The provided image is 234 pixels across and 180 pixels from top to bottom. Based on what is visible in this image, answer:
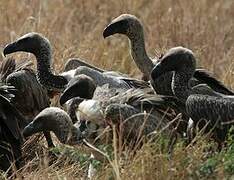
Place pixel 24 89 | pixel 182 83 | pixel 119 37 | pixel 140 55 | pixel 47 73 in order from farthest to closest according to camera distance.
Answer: pixel 119 37 < pixel 140 55 < pixel 47 73 < pixel 24 89 < pixel 182 83

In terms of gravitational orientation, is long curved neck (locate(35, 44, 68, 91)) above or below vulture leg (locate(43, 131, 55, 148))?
above

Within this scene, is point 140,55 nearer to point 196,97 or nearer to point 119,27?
point 119,27

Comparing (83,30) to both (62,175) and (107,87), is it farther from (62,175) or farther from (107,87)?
(62,175)

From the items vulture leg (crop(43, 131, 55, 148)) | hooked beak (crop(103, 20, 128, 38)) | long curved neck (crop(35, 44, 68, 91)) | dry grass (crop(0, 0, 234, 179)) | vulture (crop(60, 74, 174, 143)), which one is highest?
hooked beak (crop(103, 20, 128, 38))

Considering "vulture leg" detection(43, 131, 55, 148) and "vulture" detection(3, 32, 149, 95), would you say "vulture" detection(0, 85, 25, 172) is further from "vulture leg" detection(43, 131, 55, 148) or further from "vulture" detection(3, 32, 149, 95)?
"vulture" detection(3, 32, 149, 95)

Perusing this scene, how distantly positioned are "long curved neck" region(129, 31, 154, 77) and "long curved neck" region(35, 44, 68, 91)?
855mm

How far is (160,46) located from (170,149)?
16.9 feet

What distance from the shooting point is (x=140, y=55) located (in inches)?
446

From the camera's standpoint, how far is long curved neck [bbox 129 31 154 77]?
1115cm

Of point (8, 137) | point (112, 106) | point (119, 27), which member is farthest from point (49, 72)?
point (112, 106)

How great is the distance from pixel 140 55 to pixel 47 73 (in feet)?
3.23

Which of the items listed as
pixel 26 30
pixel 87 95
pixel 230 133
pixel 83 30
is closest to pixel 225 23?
pixel 83 30

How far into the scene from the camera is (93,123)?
9.27 m

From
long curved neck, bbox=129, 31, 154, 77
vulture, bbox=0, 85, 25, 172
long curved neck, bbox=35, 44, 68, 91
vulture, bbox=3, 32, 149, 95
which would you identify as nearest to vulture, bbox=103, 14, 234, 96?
long curved neck, bbox=129, 31, 154, 77
